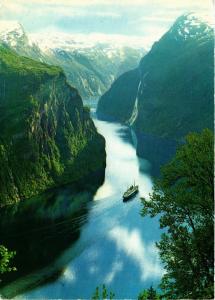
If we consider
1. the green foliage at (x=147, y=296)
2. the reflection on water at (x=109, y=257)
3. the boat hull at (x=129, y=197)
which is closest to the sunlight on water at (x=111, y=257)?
the reflection on water at (x=109, y=257)

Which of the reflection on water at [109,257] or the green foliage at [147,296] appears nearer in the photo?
the green foliage at [147,296]

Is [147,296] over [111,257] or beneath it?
over

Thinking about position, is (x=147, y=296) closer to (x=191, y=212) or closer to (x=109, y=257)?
(x=191, y=212)

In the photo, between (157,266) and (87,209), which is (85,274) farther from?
(87,209)

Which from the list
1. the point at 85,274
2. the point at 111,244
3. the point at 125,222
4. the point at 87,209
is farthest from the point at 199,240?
the point at 87,209

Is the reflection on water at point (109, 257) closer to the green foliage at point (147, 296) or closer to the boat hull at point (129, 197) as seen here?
the boat hull at point (129, 197)

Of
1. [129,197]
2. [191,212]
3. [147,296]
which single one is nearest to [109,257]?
[129,197]

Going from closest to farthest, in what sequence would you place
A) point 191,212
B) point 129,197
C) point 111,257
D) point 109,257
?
point 191,212, point 109,257, point 111,257, point 129,197

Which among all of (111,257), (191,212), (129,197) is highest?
(191,212)

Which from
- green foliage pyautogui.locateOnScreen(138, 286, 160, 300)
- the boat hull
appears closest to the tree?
green foliage pyautogui.locateOnScreen(138, 286, 160, 300)
